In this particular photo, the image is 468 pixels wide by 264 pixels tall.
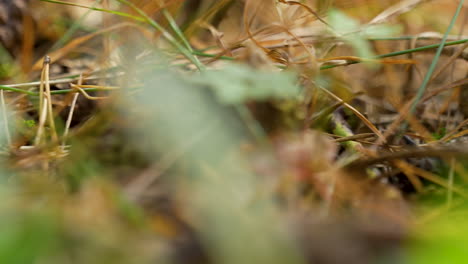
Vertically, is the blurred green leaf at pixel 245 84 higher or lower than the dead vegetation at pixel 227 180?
higher

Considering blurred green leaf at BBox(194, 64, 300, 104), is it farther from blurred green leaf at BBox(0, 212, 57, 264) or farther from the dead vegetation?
blurred green leaf at BBox(0, 212, 57, 264)

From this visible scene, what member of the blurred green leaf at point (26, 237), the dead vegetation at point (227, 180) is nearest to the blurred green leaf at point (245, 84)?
the dead vegetation at point (227, 180)

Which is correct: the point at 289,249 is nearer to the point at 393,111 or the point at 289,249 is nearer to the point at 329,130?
the point at 329,130

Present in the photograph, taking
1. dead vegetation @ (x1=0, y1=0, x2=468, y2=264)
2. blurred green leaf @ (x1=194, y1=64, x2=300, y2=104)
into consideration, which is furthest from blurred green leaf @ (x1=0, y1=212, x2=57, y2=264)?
blurred green leaf @ (x1=194, y1=64, x2=300, y2=104)

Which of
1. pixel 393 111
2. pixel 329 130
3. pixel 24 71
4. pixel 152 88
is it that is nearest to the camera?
pixel 152 88

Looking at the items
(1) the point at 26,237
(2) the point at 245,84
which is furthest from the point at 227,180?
(1) the point at 26,237

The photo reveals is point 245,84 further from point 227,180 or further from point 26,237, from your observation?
point 26,237

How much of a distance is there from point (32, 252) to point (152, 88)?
1.06 ft

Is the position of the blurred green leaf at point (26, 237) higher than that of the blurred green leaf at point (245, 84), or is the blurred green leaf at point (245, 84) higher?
the blurred green leaf at point (245, 84)

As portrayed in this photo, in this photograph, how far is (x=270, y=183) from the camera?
521 mm

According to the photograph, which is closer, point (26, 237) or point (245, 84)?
point (26, 237)

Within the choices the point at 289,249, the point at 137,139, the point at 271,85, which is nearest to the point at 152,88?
the point at 137,139

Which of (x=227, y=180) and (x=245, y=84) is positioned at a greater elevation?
(x=245, y=84)

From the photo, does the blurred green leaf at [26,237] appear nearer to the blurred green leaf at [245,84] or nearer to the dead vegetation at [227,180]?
the dead vegetation at [227,180]
